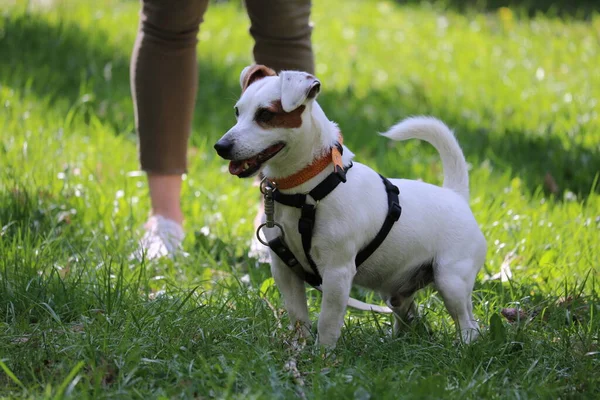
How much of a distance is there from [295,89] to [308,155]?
0.76ft

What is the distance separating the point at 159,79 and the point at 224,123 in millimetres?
1583

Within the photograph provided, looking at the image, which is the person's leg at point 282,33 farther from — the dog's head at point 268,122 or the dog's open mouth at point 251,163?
the dog's open mouth at point 251,163

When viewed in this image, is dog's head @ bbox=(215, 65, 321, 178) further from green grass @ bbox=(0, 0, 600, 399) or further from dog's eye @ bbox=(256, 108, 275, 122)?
green grass @ bbox=(0, 0, 600, 399)

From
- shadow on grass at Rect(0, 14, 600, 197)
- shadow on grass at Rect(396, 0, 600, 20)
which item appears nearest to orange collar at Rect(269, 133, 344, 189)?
shadow on grass at Rect(0, 14, 600, 197)

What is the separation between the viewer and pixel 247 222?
3730mm

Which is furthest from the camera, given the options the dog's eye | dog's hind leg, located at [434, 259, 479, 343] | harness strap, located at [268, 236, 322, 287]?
dog's hind leg, located at [434, 259, 479, 343]

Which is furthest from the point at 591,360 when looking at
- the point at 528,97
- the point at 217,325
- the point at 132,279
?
the point at 528,97

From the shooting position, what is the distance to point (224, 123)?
4.98 m

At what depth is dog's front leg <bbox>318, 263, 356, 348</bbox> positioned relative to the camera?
2.42 meters

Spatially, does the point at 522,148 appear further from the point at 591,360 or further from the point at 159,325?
the point at 159,325

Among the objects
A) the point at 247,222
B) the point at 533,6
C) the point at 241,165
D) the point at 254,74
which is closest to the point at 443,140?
the point at 254,74

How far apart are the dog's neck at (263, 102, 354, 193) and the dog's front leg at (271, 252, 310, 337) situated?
0.86 ft

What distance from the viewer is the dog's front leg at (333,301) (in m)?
2.42

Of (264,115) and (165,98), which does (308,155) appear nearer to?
(264,115)
